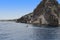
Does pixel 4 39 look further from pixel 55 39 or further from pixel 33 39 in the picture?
pixel 55 39

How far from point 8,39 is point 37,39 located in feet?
32.6

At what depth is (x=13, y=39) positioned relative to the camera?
79938 mm

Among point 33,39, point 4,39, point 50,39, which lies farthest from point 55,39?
point 4,39

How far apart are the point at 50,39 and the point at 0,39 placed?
17.2m

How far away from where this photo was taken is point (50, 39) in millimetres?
82562

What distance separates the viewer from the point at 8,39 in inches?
3167

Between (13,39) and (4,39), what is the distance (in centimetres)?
322

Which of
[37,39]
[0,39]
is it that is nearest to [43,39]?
[37,39]

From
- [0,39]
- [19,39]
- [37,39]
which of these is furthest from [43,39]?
[0,39]

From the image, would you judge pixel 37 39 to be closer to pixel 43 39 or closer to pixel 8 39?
pixel 43 39

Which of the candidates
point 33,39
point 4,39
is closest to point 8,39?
point 4,39

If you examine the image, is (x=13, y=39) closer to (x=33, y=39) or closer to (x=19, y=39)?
(x=19, y=39)

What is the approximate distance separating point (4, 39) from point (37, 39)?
37.0 ft

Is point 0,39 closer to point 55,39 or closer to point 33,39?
point 33,39
